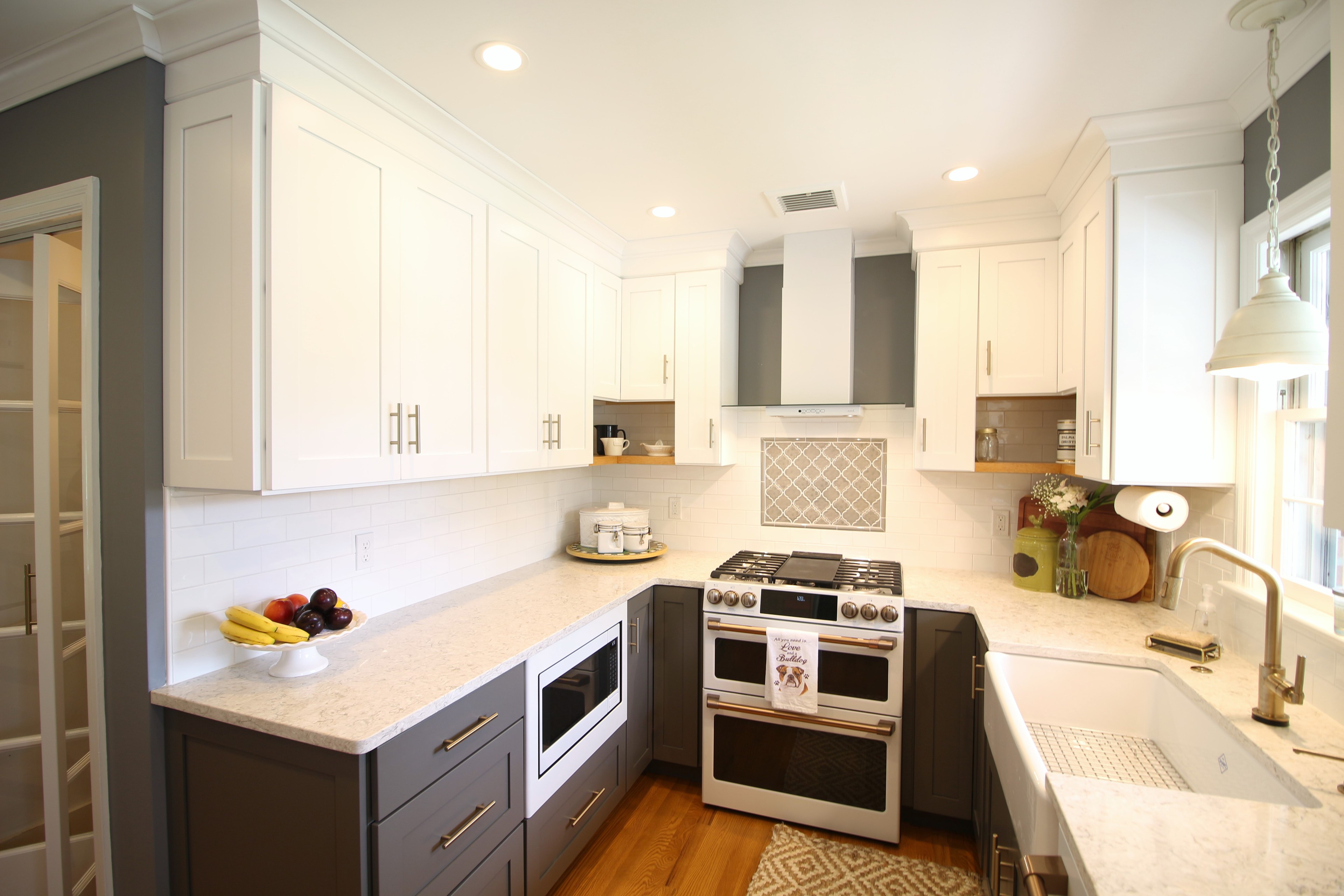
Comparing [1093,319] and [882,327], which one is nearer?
[1093,319]

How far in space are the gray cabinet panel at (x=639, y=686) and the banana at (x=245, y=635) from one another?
132cm

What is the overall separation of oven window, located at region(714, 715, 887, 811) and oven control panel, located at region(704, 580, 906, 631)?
1.46ft

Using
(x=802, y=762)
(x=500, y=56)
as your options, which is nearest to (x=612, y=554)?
(x=802, y=762)

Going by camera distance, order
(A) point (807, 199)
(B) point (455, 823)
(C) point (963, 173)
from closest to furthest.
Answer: (B) point (455, 823) → (C) point (963, 173) → (A) point (807, 199)

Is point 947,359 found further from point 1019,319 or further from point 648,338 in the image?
point 648,338

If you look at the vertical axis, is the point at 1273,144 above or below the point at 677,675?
above

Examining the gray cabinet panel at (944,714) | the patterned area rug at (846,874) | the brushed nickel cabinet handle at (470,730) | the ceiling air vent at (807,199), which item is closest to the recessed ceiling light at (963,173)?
the ceiling air vent at (807,199)

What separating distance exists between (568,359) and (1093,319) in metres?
2.03

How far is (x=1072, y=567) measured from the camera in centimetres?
248

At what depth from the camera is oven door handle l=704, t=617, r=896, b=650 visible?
2369mm

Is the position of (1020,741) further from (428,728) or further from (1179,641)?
(428,728)

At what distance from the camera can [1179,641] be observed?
1.83 m

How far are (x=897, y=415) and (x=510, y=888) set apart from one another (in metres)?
2.50

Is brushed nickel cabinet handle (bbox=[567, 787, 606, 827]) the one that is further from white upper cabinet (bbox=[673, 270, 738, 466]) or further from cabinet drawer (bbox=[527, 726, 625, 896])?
white upper cabinet (bbox=[673, 270, 738, 466])
